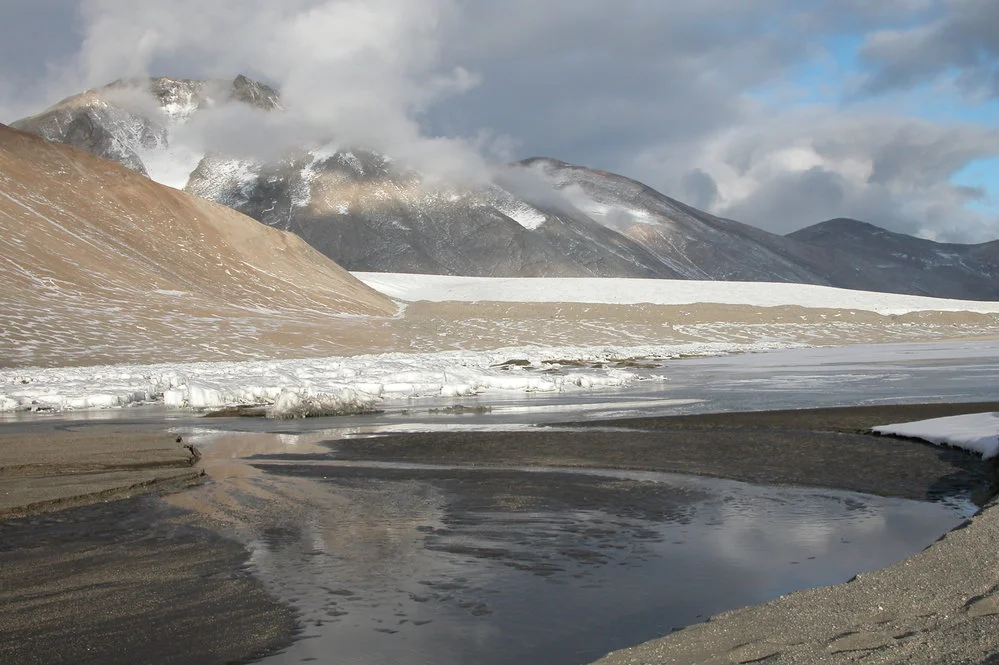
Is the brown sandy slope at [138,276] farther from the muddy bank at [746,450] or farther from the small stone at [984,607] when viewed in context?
the small stone at [984,607]

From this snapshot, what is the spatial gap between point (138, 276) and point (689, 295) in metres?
48.4

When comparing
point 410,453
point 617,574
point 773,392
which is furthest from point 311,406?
point 617,574

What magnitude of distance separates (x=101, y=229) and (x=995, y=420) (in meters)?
75.3

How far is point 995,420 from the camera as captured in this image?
46.3 feet

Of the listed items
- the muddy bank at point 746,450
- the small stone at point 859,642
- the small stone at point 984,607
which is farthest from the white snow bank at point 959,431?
the small stone at point 859,642

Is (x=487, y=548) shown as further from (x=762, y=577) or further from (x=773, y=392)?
(x=773, y=392)

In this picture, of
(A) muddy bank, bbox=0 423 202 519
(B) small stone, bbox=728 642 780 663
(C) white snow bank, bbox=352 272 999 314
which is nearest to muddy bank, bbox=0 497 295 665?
(A) muddy bank, bbox=0 423 202 519

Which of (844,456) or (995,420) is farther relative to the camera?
(995,420)

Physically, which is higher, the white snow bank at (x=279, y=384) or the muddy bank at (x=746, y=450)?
the white snow bank at (x=279, y=384)

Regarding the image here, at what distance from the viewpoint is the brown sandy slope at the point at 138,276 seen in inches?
1869

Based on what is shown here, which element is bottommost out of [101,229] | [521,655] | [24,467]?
[521,655]

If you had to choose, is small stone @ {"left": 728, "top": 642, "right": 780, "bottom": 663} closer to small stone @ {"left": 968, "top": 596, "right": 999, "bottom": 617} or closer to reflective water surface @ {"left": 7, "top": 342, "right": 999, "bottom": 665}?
reflective water surface @ {"left": 7, "top": 342, "right": 999, "bottom": 665}

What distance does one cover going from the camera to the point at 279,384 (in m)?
26.1

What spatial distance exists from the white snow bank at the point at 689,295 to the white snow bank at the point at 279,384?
176 feet
